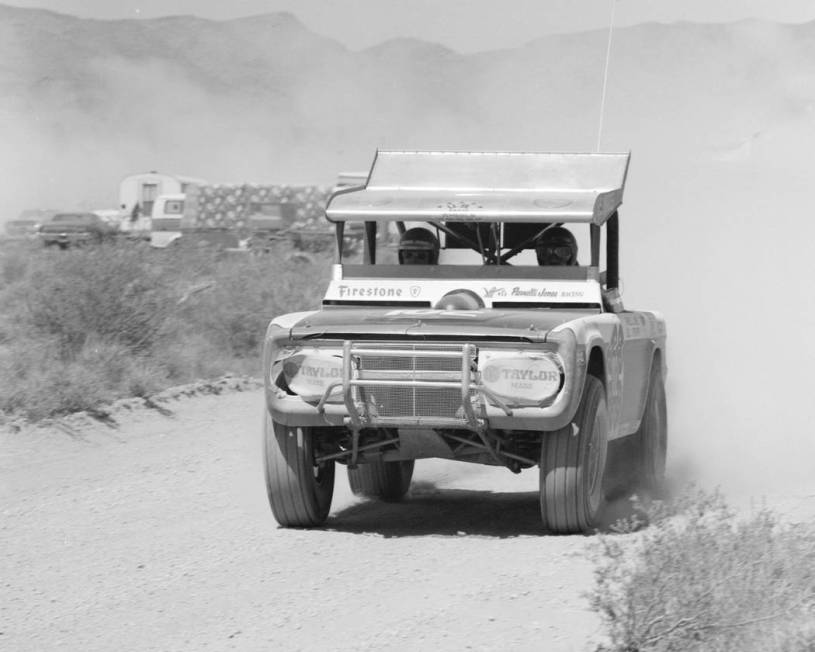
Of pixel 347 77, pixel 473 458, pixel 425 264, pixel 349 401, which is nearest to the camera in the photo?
pixel 349 401

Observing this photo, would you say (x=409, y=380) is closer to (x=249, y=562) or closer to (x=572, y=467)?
(x=572, y=467)

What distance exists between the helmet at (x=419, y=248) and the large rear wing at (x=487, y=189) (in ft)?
0.97

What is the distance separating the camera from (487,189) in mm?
10102

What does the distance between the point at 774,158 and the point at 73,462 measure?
6195 cm

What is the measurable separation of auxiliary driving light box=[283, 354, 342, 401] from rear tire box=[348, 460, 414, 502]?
199 centimetres

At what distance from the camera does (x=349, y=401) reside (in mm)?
8562

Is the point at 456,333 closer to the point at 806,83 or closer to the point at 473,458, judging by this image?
the point at 473,458

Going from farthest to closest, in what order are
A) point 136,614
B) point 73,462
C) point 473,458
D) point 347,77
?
point 347,77 → point 73,462 → point 473,458 → point 136,614

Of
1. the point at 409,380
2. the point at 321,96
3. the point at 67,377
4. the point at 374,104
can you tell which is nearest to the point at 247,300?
the point at 67,377

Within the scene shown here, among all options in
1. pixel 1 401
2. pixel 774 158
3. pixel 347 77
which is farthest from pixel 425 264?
pixel 347 77

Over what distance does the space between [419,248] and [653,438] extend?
2468mm

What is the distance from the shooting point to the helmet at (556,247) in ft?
33.2

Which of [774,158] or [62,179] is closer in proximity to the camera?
[774,158]

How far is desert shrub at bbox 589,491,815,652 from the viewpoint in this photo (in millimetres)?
6172
